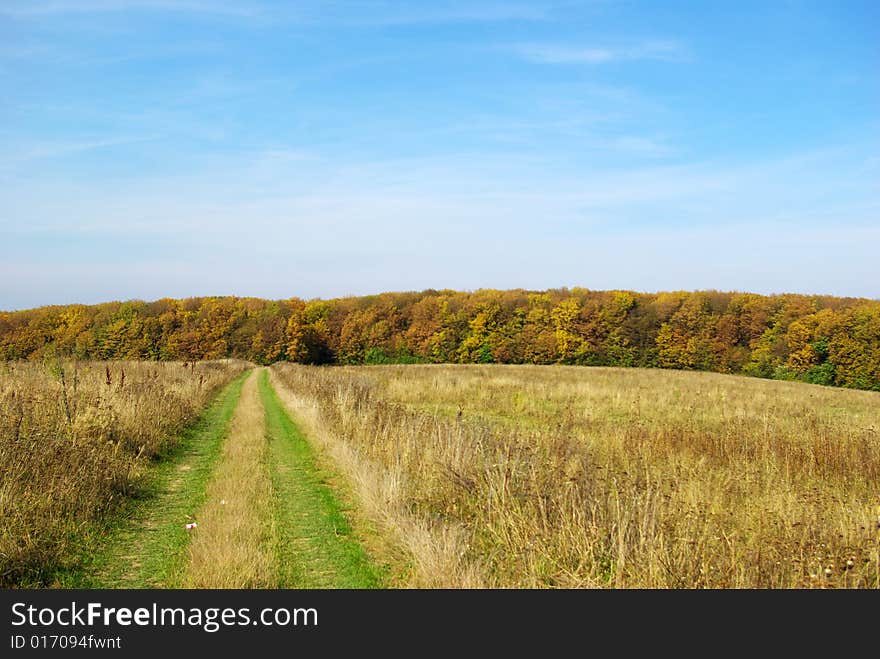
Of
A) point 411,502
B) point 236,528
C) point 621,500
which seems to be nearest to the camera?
point 621,500

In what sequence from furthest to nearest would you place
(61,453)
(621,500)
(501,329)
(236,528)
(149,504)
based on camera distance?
(501,329) < (149,504) < (61,453) < (236,528) < (621,500)

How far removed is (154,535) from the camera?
688 centimetres

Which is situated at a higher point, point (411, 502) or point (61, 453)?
point (61, 453)

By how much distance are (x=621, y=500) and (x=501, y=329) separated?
243ft

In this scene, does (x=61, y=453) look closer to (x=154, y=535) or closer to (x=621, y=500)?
(x=154, y=535)

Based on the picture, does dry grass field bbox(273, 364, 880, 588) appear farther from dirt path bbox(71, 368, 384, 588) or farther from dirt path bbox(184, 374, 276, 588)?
dirt path bbox(184, 374, 276, 588)

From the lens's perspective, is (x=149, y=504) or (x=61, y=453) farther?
(x=149, y=504)

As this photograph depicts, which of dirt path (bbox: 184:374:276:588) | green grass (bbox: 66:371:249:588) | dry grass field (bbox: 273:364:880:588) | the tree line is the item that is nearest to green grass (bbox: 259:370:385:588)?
dirt path (bbox: 184:374:276:588)

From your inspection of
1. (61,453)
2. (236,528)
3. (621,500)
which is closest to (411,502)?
(236,528)

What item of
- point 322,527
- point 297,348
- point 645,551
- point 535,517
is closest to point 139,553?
point 322,527

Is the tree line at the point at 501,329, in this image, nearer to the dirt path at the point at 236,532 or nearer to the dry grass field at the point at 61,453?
the dry grass field at the point at 61,453

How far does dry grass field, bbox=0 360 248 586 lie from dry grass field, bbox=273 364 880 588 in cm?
332

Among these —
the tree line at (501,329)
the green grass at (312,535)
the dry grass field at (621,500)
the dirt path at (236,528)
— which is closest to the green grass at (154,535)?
the dirt path at (236,528)

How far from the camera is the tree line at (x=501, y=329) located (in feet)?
211
